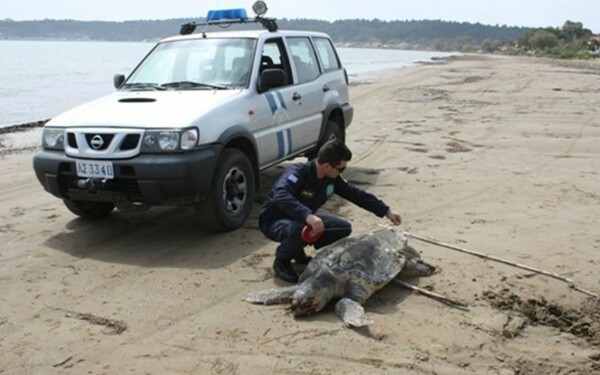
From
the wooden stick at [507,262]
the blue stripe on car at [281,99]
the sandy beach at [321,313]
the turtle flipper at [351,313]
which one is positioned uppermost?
the blue stripe on car at [281,99]

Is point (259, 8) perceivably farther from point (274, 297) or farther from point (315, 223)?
point (274, 297)

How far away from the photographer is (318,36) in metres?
8.33

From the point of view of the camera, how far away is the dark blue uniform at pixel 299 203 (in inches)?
183

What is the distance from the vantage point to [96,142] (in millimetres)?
5348

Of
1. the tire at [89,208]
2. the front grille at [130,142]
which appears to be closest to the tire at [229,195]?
the front grille at [130,142]

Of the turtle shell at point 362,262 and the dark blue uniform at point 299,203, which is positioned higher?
the dark blue uniform at point 299,203

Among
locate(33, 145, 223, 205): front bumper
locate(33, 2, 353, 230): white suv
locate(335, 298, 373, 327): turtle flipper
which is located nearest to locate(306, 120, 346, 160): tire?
locate(33, 2, 353, 230): white suv

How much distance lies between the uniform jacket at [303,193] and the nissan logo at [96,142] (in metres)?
1.62

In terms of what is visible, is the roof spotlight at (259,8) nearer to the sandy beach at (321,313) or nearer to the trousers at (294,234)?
the sandy beach at (321,313)

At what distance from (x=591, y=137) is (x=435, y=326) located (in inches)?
344

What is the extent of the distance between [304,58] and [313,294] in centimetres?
434

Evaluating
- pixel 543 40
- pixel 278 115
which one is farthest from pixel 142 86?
pixel 543 40

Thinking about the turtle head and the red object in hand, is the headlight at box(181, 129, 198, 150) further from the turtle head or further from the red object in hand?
the turtle head

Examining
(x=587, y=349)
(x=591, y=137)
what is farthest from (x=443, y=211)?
(x=591, y=137)
